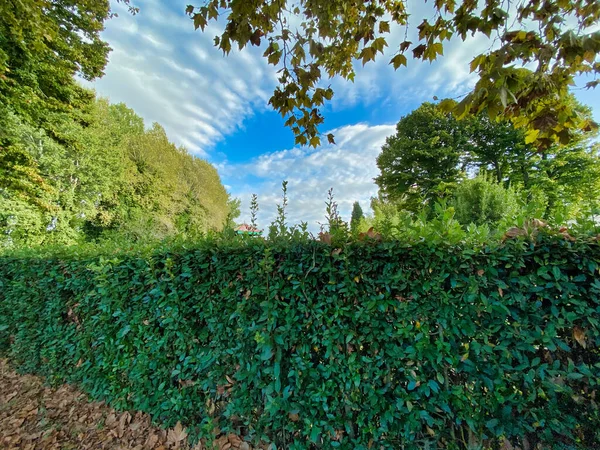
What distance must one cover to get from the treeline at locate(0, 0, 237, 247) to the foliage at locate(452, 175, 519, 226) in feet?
35.3

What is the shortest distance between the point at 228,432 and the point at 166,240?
177cm

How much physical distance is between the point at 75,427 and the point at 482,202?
1338 cm

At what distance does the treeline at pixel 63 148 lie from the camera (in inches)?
250

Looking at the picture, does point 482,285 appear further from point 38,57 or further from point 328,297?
point 38,57

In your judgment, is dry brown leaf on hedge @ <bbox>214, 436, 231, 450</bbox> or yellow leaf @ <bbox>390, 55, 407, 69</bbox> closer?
dry brown leaf on hedge @ <bbox>214, 436, 231, 450</bbox>

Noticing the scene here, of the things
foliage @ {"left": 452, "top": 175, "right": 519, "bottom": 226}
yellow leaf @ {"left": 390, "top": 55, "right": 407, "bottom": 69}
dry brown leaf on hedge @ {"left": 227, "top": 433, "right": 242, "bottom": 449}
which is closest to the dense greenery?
foliage @ {"left": 452, "top": 175, "right": 519, "bottom": 226}

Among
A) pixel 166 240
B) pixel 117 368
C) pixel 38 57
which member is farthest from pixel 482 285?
pixel 38 57

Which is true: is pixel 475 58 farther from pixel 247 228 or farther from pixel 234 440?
pixel 234 440

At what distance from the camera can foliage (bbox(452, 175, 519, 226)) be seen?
400 inches

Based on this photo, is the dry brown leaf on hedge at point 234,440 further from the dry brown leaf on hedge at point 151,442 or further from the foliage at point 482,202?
the foliage at point 482,202

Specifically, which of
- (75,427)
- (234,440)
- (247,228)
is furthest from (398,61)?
(75,427)

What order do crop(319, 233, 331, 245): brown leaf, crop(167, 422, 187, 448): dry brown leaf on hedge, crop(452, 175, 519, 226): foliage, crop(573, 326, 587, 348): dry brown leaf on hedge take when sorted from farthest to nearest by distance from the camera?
crop(452, 175, 519, 226): foliage < crop(167, 422, 187, 448): dry brown leaf on hedge < crop(319, 233, 331, 245): brown leaf < crop(573, 326, 587, 348): dry brown leaf on hedge

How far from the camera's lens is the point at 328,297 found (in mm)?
1671

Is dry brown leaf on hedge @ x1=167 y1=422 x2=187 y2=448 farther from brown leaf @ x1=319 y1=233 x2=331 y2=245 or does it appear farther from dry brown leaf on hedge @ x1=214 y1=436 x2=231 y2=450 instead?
brown leaf @ x1=319 y1=233 x2=331 y2=245
